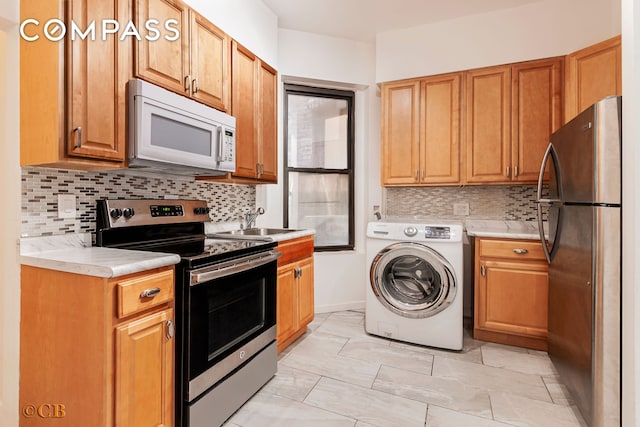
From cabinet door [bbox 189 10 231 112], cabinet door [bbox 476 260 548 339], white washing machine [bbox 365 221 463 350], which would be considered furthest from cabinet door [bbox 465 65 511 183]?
cabinet door [bbox 189 10 231 112]

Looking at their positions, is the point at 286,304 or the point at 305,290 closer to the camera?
the point at 286,304

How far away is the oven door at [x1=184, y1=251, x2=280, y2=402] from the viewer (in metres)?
1.53

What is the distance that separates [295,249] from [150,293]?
1339 mm

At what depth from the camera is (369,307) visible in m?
2.90

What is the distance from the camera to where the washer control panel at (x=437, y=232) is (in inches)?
104

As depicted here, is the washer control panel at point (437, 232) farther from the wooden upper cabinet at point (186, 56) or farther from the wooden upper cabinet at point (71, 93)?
the wooden upper cabinet at point (71, 93)

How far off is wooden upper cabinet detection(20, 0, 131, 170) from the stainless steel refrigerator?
2.26m

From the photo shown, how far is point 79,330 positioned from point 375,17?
3232 millimetres

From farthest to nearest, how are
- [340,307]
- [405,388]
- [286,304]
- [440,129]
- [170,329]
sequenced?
[340,307] → [440,129] → [286,304] → [405,388] → [170,329]

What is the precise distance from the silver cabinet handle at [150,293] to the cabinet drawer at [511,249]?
2.40 meters

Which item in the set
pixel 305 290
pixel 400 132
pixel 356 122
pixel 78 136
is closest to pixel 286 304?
pixel 305 290

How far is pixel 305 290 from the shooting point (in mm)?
2738

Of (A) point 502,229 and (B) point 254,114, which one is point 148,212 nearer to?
(B) point 254,114

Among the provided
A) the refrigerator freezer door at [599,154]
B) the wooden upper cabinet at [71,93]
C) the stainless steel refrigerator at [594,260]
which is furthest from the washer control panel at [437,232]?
the wooden upper cabinet at [71,93]
